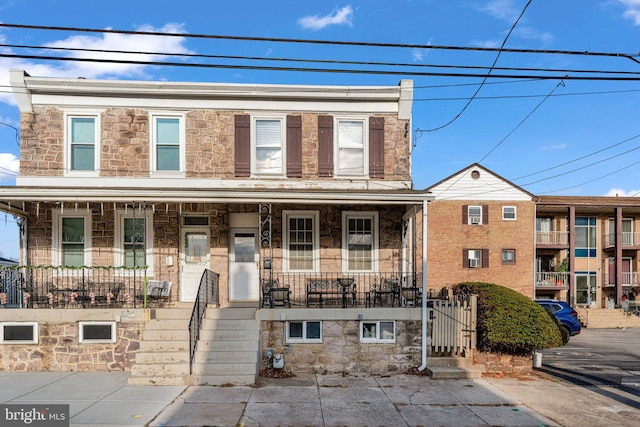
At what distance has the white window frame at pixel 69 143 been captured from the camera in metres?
12.2

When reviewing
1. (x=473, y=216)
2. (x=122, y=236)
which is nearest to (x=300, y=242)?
(x=122, y=236)

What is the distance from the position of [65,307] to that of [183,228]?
334 cm

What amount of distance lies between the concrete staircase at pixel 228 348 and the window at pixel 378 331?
97.7 inches

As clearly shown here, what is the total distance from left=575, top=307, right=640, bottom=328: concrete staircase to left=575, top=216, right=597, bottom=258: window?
4.70 m

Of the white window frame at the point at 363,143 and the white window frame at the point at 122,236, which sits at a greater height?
the white window frame at the point at 363,143

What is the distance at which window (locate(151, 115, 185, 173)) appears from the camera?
1247 cm

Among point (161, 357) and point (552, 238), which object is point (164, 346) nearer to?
point (161, 357)

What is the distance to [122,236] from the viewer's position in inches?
485

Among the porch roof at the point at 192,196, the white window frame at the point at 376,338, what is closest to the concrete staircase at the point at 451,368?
the white window frame at the point at 376,338

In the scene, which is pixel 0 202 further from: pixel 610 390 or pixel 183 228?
pixel 610 390

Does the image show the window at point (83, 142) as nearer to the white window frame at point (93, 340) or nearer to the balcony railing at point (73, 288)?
the balcony railing at point (73, 288)

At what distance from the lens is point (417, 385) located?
9.52 m

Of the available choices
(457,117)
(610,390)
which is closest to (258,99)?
(457,117)

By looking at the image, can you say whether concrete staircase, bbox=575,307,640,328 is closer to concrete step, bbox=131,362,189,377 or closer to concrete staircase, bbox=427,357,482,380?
concrete staircase, bbox=427,357,482,380
